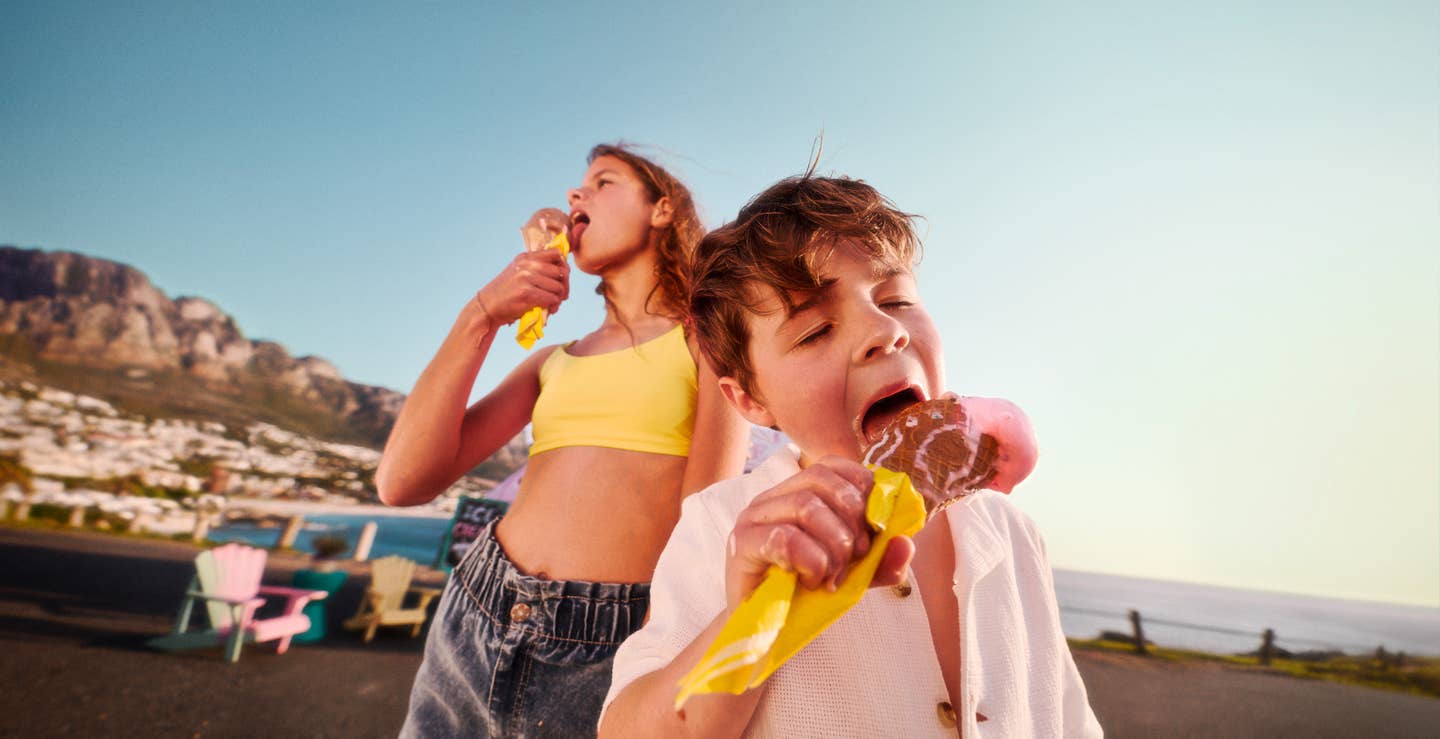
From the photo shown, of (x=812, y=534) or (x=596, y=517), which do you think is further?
(x=596, y=517)

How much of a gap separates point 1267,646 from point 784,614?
121 feet

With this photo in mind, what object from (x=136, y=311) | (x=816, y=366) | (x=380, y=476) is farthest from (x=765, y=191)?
(x=136, y=311)

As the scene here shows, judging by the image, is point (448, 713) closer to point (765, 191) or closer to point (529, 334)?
point (529, 334)

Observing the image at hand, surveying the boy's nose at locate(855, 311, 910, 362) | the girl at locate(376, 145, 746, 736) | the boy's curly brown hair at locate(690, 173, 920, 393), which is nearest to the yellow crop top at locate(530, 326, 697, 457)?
the girl at locate(376, 145, 746, 736)

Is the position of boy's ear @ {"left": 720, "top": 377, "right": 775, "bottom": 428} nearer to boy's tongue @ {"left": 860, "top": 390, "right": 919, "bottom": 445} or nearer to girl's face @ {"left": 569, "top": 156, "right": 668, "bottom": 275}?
boy's tongue @ {"left": 860, "top": 390, "right": 919, "bottom": 445}

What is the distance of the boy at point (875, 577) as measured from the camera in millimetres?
1059

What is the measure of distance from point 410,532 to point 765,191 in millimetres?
59959

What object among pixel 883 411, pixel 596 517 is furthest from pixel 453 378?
pixel 883 411

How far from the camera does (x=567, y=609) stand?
1.76 meters

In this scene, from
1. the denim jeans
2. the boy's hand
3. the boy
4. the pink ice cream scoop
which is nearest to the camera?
the boy's hand

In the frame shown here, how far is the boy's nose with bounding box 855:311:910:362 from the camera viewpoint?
118 cm

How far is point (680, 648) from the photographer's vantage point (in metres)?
1.09

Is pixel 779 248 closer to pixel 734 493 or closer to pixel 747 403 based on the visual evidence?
pixel 747 403

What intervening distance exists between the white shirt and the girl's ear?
1.50 meters
